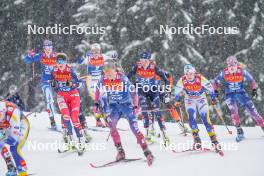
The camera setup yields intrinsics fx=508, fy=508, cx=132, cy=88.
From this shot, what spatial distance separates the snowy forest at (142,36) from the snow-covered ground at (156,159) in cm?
1018

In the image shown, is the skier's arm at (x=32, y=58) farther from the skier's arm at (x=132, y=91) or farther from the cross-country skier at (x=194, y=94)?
the cross-country skier at (x=194, y=94)

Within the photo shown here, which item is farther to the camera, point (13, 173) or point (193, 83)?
point (193, 83)

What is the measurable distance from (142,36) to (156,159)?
52.6 feet

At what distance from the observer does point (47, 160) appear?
13219 mm

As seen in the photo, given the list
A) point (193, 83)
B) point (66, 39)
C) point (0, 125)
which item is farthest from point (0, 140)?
point (66, 39)

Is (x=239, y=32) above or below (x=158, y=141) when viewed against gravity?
above

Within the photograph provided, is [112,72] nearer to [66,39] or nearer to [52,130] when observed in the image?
[52,130]

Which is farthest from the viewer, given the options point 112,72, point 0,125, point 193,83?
point 193,83

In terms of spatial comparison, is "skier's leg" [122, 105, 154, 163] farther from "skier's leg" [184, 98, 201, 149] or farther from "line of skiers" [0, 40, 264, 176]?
"skier's leg" [184, 98, 201, 149]

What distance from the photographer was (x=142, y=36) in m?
27.3

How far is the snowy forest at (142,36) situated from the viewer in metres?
26.1

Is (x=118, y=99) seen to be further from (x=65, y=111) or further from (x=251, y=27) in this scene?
(x=251, y=27)

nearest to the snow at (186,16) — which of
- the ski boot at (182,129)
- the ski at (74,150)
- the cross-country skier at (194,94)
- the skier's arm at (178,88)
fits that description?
the ski boot at (182,129)

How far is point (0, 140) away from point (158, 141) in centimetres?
516
